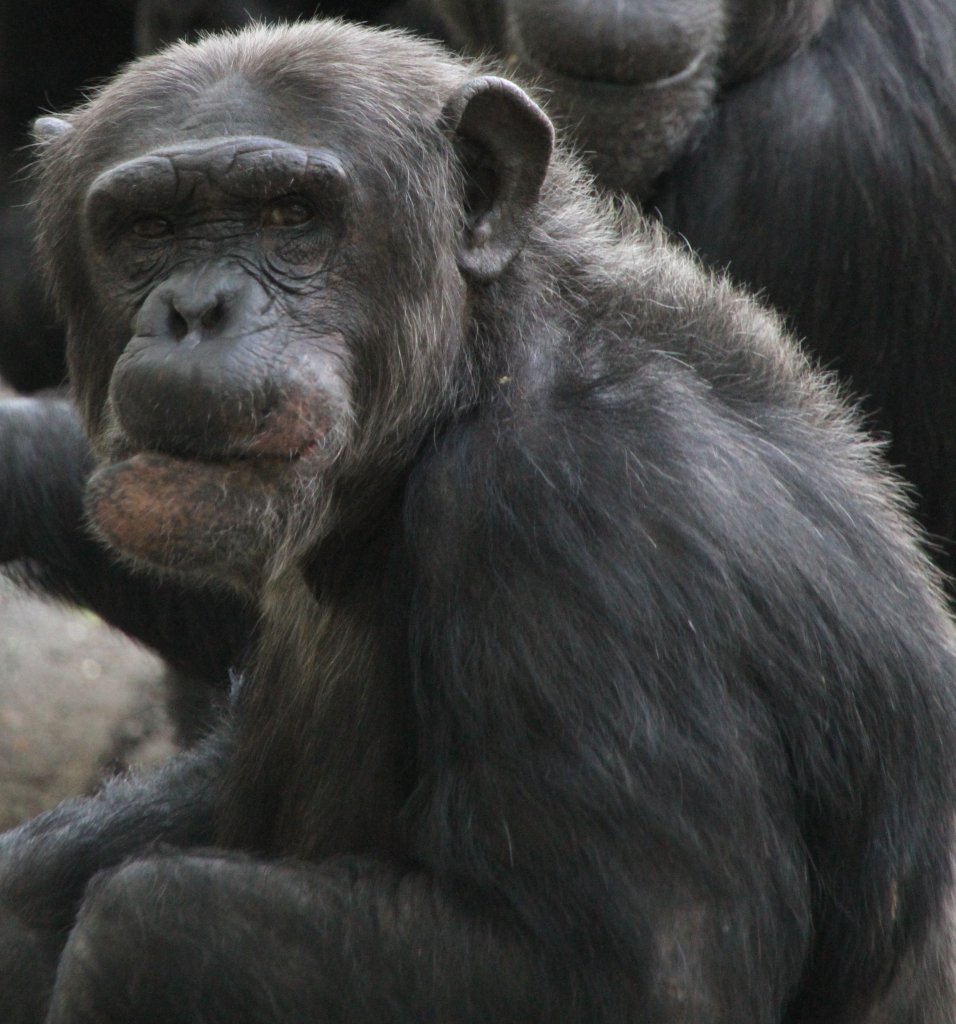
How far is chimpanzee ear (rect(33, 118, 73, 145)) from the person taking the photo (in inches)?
143

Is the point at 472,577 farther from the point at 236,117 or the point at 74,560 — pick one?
the point at 74,560

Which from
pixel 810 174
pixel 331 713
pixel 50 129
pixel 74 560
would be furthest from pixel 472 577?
pixel 810 174

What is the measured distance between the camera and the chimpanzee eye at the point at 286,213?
10.5 feet

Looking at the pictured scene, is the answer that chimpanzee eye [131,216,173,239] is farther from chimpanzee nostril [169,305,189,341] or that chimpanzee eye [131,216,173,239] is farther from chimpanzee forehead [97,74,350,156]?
chimpanzee nostril [169,305,189,341]

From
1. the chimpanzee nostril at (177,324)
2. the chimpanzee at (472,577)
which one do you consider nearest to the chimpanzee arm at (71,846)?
the chimpanzee at (472,577)

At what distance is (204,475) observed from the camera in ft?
10.2

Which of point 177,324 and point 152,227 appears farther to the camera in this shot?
point 152,227

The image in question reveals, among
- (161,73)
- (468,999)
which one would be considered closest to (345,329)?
(161,73)

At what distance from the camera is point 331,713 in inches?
137

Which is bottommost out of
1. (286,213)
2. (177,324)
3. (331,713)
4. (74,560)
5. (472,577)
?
(74,560)

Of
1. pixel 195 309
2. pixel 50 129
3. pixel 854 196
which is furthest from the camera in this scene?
pixel 854 196

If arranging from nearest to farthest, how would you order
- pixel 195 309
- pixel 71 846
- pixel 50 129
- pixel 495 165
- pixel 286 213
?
pixel 195 309
pixel 286 213
pixel 495 165
pixel 50 129
pixel 71 846

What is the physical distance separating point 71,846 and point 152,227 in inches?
52.4

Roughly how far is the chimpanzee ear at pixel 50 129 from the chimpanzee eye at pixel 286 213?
593 mm
